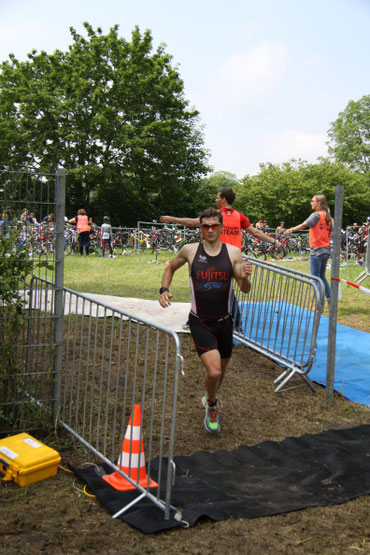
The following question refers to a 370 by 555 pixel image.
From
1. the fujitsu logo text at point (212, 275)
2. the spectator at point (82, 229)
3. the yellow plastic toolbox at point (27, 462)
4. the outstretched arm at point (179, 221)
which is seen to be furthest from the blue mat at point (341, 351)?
the spectator at point (82, 229)

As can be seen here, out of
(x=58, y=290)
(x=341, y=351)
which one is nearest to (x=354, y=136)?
(x=341, y=351)

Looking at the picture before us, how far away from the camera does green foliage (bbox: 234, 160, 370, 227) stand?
122 feet

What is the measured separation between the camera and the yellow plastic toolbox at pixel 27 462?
10.7 ft

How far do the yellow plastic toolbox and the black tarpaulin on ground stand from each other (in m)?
0.20

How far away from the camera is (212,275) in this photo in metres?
4.24

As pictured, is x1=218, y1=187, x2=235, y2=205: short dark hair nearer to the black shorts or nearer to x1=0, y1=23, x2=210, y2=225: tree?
the black shorts

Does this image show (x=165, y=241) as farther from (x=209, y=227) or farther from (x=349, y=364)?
(x=209, y=227)

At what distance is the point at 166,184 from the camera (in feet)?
124

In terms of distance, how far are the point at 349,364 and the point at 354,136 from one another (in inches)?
2215

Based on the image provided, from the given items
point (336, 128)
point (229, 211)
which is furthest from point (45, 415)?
point (336, 128)

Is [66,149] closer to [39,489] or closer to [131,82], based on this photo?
[131,82]

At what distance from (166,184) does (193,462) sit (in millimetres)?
35085

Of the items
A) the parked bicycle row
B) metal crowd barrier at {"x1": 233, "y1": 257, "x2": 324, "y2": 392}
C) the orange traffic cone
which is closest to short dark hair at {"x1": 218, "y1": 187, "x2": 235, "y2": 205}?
metal crowd barrier at {"x1": 233, "y1": 257, "x2": 324, "y2": 392}

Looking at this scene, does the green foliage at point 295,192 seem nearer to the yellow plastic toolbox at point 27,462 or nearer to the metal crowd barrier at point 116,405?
the metal crowd barrier at point 116,405
